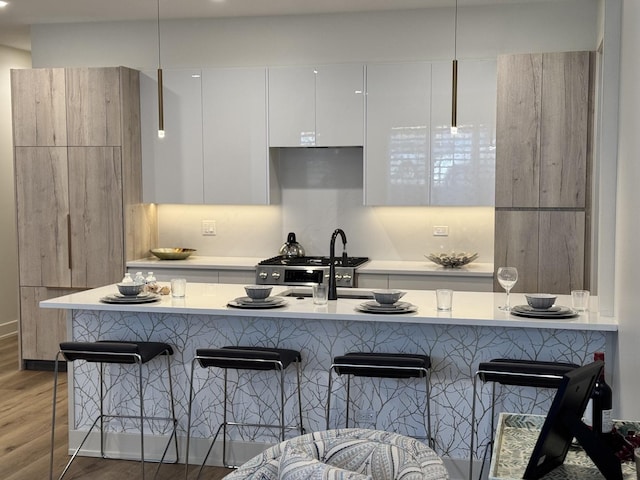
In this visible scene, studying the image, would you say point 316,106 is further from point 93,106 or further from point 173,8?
point 93,106

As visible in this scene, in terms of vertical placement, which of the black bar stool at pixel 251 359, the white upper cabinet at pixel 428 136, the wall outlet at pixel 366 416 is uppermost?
the white upper cabinet at pixel 428 136

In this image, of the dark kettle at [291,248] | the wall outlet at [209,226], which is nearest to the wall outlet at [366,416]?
the dark kettle at [291,248]

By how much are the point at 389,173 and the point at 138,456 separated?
273 cm

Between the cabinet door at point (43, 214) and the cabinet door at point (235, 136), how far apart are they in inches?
45.4

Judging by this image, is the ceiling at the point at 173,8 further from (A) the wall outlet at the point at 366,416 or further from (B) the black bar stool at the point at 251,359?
(A) the wall outlet at the point at 366,416

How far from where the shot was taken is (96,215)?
6.04 metres

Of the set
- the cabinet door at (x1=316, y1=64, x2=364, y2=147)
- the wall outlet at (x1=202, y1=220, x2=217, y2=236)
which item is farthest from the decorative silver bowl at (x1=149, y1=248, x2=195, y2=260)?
the cabinet door at (x1=316, y1=64, x2=364, y2=147)

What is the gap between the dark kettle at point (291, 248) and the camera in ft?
20.7

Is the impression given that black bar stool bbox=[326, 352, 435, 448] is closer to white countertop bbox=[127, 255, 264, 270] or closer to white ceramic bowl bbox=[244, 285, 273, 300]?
white ceramic bowl bbox=[244, 285, 273, 300]

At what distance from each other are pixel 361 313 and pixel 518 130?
89.1 inches

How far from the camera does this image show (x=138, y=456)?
14.3 feet

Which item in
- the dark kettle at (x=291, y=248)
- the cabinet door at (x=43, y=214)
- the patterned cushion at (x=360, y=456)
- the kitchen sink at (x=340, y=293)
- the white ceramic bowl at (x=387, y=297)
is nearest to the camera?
the patterned cushion at (x=360, y=456)

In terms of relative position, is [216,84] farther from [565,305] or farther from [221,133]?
[565,305]

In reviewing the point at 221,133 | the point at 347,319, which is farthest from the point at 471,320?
the point at 221,133
